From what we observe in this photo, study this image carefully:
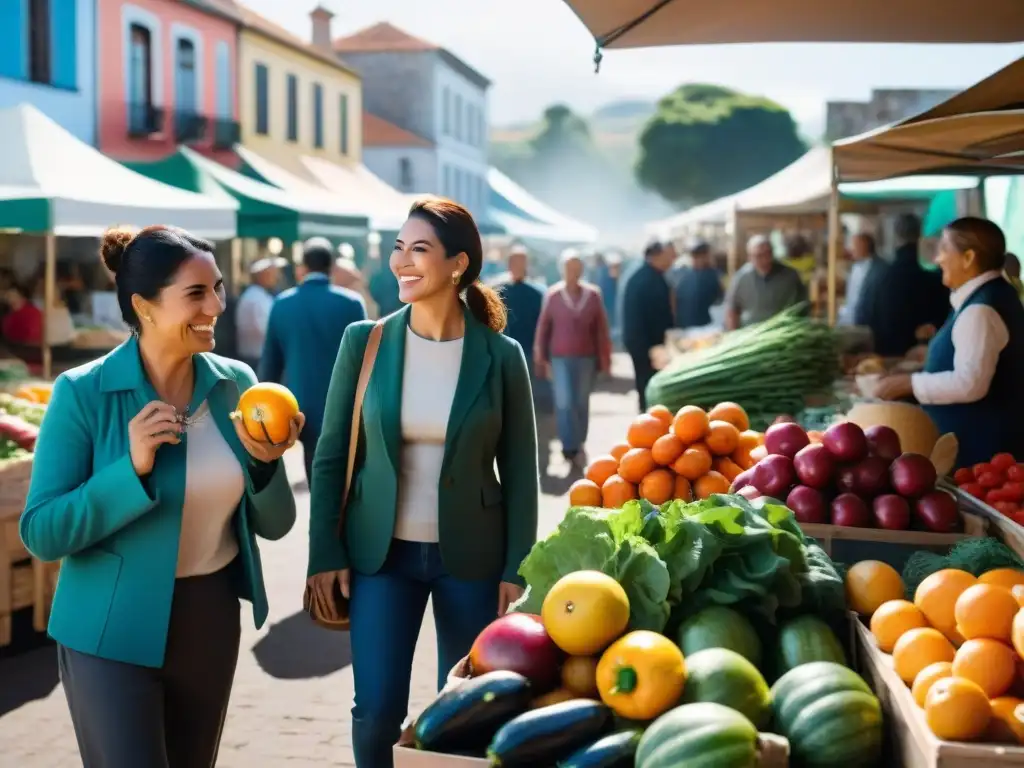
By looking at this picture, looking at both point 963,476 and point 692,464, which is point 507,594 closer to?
point 692,464

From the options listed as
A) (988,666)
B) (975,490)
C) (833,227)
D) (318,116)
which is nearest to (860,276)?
(833,227)

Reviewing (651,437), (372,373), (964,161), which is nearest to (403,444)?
(372,373)

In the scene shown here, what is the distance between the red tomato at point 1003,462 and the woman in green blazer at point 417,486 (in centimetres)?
217

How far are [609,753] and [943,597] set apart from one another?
37.2 inches

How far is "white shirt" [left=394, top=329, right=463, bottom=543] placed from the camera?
11.6 ft

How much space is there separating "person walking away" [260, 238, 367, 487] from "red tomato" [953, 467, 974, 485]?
3.86 metres

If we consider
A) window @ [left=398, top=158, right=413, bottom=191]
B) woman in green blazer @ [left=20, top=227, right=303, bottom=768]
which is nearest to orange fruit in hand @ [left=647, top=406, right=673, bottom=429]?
woman in green blazer @ [left=20, top=227, right=303, bottom=768]

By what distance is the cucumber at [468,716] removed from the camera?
89.7 inches

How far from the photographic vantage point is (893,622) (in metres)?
2.68

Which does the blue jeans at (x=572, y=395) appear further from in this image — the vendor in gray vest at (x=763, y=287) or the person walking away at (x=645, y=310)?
the vendor in gray vest at (x=763, y=287)

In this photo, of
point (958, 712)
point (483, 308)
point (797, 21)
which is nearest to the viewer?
point (958, 712)

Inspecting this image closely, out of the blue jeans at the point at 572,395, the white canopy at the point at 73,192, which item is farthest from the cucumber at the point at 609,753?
the blue jeans at the point at 572,395

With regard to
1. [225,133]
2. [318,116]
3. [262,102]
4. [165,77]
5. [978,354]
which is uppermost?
[318,116]

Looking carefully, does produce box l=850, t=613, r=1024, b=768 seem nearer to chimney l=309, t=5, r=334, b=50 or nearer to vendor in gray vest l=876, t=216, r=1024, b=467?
vendor in gray vest l=876, t=216, r=1024, b=467
